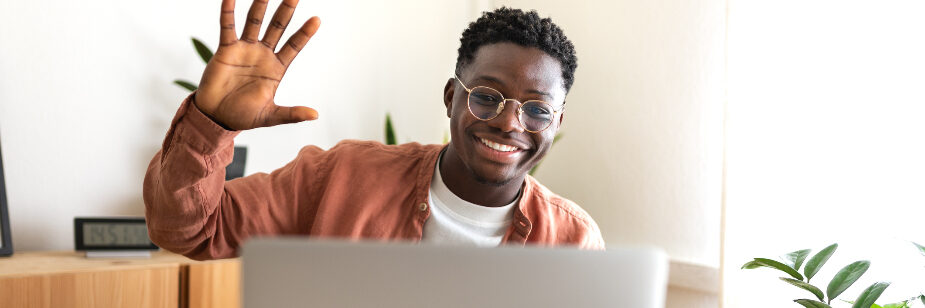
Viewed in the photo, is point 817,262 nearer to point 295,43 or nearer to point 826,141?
point 826,141

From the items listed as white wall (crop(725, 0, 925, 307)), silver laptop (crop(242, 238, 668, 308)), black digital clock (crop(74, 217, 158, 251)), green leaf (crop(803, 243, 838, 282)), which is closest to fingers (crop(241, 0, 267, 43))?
silver laptop (crop(242, 238, 668, 308))

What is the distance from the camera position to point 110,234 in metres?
2.01

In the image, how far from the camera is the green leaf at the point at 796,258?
1.78 m

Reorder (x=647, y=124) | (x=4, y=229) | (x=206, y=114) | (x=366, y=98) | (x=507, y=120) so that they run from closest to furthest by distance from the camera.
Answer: (x=206, y=114), (x=507, y=120), (x=4, y=229), (x=647, y=124), (x=366, y=98)

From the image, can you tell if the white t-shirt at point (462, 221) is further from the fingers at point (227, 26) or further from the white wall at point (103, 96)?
the white wall at point (103, 96)

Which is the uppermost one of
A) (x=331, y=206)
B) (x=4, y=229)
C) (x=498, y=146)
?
(x=498, y=146)

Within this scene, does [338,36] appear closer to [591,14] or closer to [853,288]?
[591,14]

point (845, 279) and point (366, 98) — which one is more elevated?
point (366, 98)

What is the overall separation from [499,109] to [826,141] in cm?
123

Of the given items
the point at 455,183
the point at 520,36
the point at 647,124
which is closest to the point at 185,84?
the point at 455,183

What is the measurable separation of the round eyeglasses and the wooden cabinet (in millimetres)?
607

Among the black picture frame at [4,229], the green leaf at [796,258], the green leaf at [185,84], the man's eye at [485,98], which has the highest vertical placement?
the green leaf at [185,84]

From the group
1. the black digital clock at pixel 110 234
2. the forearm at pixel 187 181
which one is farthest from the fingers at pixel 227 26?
the black digital clock at pixel 110 234

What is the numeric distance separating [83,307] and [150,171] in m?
0.72
